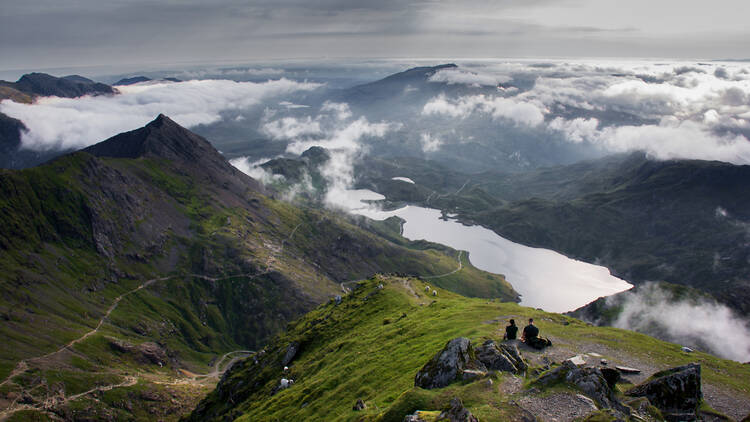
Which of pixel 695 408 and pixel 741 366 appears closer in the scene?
pixel 695 408

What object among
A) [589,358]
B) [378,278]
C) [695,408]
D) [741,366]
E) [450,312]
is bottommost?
[378,278]

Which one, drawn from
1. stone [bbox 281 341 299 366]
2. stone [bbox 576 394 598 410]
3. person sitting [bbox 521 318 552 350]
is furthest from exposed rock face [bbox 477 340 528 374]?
stone [bbox 281 341 299 366]

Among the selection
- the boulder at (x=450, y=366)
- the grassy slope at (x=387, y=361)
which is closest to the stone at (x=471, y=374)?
the boulder at (x=450, y=366)

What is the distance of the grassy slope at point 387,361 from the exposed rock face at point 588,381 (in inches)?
202

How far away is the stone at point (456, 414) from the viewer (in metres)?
30.8

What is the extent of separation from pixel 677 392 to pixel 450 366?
20.4m

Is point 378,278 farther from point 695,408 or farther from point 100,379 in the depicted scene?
point 100,379

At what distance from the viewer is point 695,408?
3706 cm

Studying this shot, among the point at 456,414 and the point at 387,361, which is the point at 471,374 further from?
the point at 387,361

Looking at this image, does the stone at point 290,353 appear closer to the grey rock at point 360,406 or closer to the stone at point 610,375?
the grey rock at point 360,406

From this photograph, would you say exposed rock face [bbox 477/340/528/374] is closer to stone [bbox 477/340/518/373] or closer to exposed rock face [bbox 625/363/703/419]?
stone [bbox 477/340/518/373]

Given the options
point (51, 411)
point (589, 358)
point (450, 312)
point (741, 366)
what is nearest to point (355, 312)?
point (450, 312)

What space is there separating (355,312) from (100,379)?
144776mm

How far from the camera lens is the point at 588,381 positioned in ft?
123
